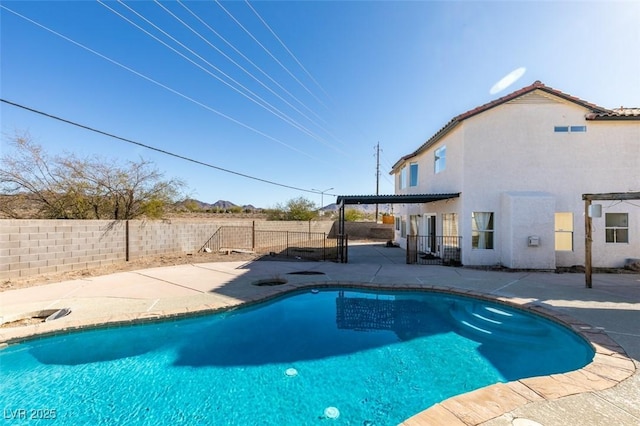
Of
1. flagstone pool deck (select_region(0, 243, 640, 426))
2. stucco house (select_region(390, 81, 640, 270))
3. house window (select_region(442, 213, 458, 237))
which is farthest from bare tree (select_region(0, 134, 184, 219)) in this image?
stucco house (select_region(390, 81, 640, 270))

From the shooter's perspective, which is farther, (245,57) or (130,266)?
(245,57)

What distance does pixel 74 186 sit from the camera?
37.4ft

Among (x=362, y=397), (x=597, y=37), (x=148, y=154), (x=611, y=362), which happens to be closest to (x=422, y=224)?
(x=597, y=37)

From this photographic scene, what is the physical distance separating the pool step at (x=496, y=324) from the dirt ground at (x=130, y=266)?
32.5 feet

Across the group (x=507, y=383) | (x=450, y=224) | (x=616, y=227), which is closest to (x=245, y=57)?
(x=450, y=224)

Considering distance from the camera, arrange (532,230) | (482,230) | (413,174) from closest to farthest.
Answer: (532,230), (482,230), (413,174)

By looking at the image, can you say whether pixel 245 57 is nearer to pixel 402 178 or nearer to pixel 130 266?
pixel 130 266

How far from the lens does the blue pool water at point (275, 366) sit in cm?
344

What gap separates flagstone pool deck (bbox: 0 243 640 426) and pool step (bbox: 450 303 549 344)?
0.37m

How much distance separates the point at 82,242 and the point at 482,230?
15.7 m

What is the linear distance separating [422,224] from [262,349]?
13.7m

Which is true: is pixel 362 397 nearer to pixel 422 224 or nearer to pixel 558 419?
pixel 558 419

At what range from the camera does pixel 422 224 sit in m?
16.4

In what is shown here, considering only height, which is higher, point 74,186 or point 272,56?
point 272,56
